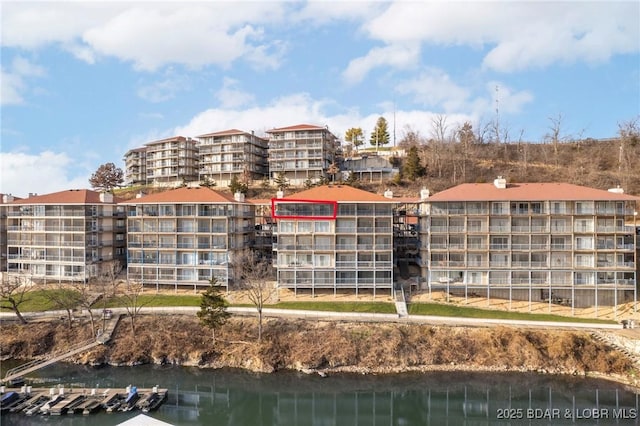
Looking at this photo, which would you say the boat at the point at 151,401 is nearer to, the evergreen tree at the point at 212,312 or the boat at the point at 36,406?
the boat at the point at 36,406

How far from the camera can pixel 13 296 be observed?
164 ft

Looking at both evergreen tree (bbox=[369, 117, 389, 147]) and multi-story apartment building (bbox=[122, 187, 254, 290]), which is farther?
evergreen tree (bbox=[369, 117, 389, 147])

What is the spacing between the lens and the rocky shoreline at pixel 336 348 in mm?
37312

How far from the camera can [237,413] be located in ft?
110

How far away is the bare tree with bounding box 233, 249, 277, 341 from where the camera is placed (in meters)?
46.6

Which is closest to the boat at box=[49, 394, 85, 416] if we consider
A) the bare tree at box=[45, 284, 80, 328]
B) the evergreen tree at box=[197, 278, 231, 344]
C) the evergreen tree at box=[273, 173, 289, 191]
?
the evergreen tree at box=[197, 278, 231, 344]

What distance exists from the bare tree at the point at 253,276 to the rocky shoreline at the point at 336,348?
420cm

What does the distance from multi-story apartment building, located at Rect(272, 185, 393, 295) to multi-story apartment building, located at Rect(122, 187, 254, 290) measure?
7.24 m

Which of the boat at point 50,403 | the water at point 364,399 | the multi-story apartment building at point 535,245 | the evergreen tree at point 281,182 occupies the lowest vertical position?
the water at point 364,399

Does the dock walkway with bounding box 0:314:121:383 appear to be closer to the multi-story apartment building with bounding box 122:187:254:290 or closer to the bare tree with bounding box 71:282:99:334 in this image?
the bare tree with bounding box 71:282:99:334

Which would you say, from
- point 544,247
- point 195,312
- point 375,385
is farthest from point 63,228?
point 544,247

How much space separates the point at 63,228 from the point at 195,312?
24.4m

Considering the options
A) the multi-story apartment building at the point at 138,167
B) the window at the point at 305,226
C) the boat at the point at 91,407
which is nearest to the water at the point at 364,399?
the boat at the point at 91,407

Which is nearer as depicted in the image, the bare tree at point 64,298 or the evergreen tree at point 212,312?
the evergreen tree at point 212,312
